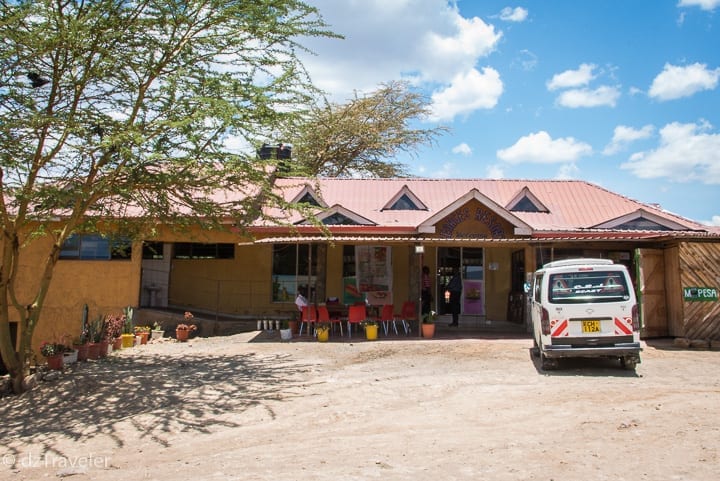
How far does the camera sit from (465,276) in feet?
56.5

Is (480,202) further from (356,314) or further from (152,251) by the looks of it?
(152,251)

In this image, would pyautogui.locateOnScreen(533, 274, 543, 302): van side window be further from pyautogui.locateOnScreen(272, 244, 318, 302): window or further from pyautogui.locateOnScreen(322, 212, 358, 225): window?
pyautogui.locateOnScreen(272, 244, 318, 302): window

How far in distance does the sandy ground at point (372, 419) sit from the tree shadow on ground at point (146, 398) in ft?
0.11

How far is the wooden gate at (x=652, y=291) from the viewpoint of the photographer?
1269 cm

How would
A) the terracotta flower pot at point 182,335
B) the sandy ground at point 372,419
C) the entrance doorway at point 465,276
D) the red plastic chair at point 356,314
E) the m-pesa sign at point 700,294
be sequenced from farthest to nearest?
1. the entrance doorway at point 465,276
2. the terracotta flower pot at point 182,335
3. the red plastic chair at point 356,314
4. the m-pesa sign at point 700,294
5. the sandy ground at point 372,419

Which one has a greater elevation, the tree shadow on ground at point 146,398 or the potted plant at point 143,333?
the potted plant at point 143,333

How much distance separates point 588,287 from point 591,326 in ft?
2.09

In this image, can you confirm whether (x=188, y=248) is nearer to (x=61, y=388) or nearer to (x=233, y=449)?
(x=61, y=388)

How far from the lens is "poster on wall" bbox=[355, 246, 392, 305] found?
17.2 meters

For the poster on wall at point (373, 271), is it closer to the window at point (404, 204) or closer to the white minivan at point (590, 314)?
the window at point (404, 204)

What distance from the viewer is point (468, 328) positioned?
1586cm

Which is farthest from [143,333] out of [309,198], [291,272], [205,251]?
[309,198]

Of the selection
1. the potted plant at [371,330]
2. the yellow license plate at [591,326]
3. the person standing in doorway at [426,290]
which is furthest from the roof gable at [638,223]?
the yellow license plate at [591,326]

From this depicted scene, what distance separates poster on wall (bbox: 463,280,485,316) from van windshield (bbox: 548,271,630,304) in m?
7.98
